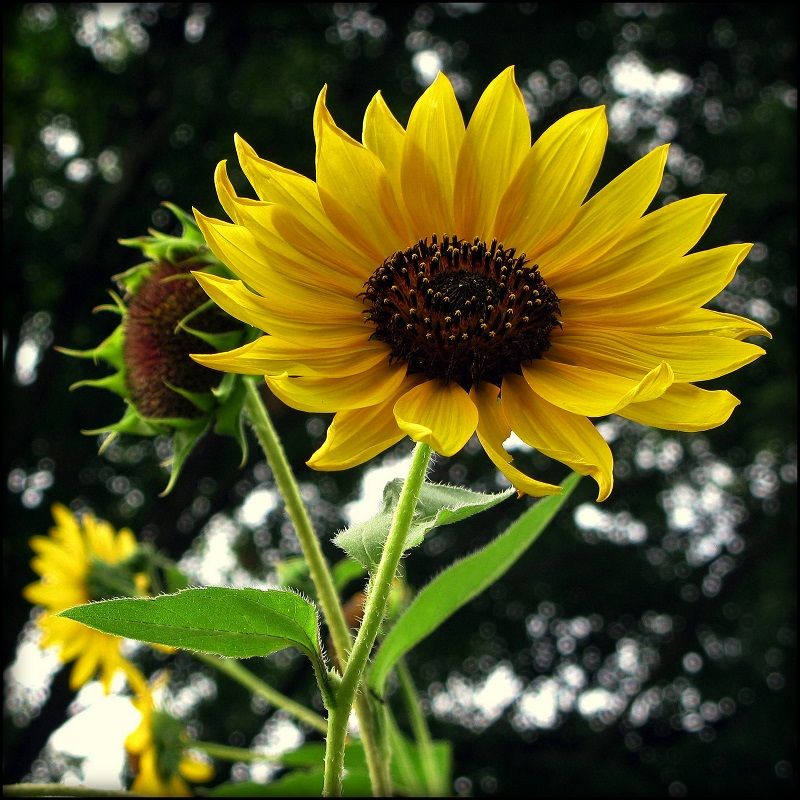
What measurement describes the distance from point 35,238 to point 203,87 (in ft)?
3.97

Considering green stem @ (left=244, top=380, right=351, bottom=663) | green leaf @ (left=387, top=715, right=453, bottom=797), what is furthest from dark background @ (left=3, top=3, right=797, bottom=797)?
green stem @ (left=244, top=380, right=351, bottom=663)

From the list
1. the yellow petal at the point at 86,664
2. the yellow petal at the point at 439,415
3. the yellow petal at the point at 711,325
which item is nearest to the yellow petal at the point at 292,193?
the yellow petal at the point at 439,415

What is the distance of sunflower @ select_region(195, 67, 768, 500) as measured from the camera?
0.58 metres

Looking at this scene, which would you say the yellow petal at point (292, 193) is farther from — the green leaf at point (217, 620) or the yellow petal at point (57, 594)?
the yellow petal at point (57, 594)

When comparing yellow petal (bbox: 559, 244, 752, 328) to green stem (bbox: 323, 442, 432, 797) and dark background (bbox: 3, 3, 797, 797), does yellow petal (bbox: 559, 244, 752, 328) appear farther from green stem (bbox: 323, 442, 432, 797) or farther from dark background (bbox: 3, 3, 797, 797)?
dark background (bbox: 3, 3, 797, 797)

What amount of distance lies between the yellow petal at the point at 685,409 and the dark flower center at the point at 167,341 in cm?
38

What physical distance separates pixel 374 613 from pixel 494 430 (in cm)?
15

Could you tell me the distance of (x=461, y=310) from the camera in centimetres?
68

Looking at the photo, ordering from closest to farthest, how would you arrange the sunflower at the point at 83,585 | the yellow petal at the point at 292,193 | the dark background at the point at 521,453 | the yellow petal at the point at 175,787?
the yellow petal at the point at 292,193
the yellow petal at the point at 175,787
the sunflower at the point at 83,585
the dark background at the point at 521,453

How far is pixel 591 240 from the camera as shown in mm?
658

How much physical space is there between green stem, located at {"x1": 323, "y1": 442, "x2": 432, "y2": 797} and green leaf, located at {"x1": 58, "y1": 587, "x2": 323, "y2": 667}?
0.03 metres

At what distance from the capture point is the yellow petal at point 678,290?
0.61 m

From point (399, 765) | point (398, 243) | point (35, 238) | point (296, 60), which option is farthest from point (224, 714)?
point (398, 243)

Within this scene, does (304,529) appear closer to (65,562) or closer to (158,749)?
(158,749)
